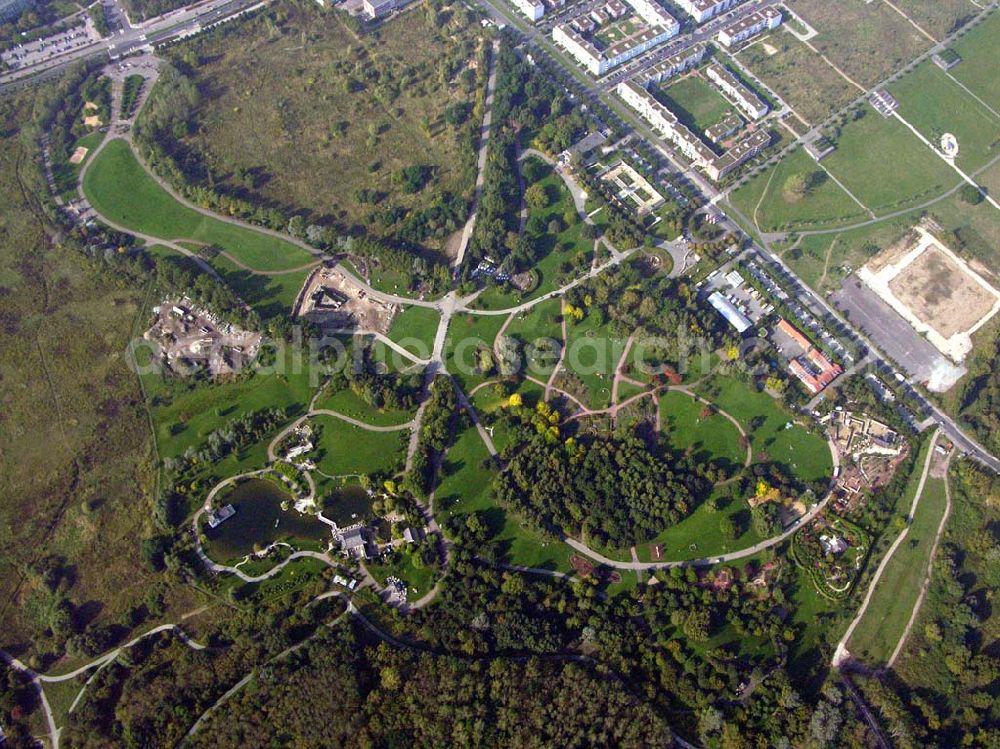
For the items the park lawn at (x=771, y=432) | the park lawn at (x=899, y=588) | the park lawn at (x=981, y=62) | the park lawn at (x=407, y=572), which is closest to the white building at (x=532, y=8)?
the park lawn at (x=981, y=62)

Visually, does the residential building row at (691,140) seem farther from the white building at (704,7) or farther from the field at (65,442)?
the field at (65,442)

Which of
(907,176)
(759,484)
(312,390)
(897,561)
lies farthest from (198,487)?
(907,176)

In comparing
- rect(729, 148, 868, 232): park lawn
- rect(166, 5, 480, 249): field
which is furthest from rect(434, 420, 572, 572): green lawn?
rect(729, 148, 868, 232): park lawn

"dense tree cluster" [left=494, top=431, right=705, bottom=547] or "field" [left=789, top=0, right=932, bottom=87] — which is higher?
"field" [left=789, top=0, right=932, bottom=87]

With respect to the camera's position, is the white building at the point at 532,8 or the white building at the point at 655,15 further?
the white building at the point at 532,8

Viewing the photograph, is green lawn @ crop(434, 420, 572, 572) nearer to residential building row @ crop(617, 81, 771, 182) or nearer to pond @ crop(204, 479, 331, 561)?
pond @ crop(204, 479, 331, 561)

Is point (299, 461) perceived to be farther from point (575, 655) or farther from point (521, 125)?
point (521, 125)

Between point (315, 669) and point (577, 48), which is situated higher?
point (577, 48)
